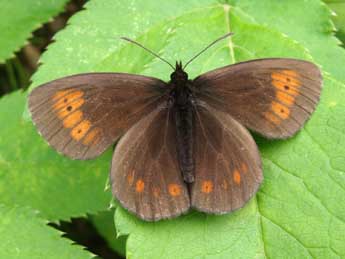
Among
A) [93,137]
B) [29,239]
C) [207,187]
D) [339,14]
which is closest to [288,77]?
[207,187]

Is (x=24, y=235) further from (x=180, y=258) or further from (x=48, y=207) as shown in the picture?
(x=180, y=258)

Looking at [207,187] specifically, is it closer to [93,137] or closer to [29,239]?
[93,137]

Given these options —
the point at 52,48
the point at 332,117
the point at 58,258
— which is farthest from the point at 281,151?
the point at 52,48

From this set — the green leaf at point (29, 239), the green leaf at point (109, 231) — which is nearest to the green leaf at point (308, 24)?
the green leaf at point (29, 239)

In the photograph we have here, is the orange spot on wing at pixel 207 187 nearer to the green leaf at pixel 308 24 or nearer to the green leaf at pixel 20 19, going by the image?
the green leaf at pixel 308 24

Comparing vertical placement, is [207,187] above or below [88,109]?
below

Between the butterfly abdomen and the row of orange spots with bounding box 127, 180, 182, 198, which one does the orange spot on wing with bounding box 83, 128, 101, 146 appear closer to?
the row of orange spots with bounding box 127, 180, 182, 198
